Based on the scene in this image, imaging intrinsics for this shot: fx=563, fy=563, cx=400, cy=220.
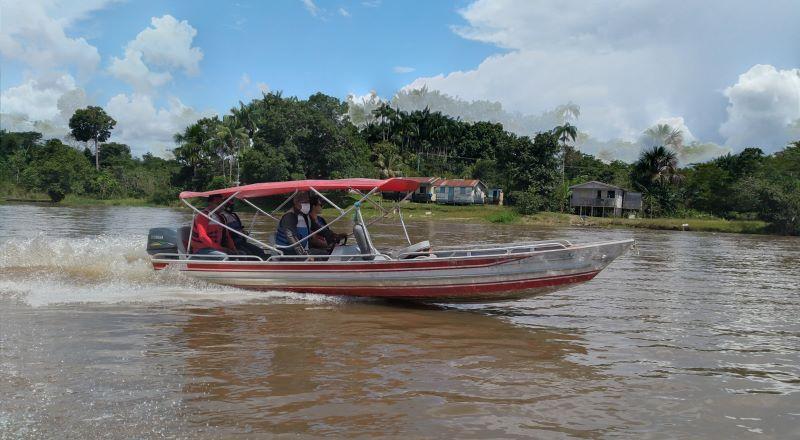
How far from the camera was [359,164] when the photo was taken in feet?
197

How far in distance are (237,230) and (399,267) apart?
146 inches

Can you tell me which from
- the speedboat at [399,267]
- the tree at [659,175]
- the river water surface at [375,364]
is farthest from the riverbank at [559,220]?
the river water surface at [375,364]

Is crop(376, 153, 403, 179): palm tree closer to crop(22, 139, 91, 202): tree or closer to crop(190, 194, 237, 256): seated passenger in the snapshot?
crop(22, 139, 91, 202): tree

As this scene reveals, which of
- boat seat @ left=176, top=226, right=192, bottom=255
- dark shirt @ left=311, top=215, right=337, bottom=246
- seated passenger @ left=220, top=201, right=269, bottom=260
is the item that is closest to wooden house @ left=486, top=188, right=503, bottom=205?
seated passenger @ left=220, top=201, right=269, bottom=260

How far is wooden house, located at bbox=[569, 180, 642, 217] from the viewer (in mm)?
53594

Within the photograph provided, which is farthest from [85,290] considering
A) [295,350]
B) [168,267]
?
[295,350]

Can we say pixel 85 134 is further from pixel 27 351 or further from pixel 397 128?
pixel 27 351

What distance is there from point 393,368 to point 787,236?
42791 millimetres

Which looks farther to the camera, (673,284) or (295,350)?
(673,284)

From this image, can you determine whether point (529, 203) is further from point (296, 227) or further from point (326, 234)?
point (296, 227)

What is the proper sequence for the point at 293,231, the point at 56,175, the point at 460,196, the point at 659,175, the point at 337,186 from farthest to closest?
1. the point at 460,196
2. the point at 56,175
3. the point at 659,175
4. the point at 293,231
5. the point at 337,186

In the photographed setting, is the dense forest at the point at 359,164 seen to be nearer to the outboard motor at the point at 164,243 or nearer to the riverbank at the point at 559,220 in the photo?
the riverbank at the point at 559,220

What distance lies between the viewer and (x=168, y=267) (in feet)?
33.8

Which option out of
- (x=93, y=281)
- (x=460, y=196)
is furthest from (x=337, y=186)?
(x=460, y=196)
